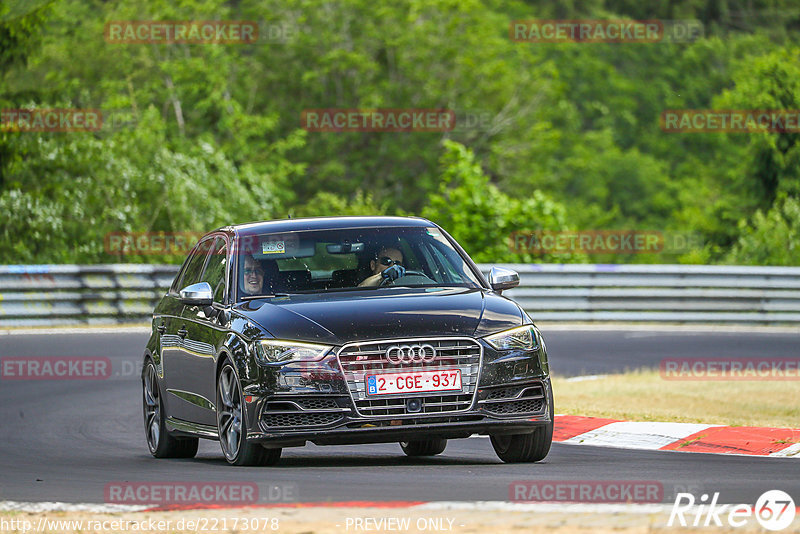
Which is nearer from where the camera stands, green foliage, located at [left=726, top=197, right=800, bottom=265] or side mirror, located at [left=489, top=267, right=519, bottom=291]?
side mirror, located at [left=489, top=267, right=519, bottom=291]

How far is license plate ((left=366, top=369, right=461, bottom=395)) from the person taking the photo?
878 cm

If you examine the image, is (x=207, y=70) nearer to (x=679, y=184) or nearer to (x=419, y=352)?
(x=679, y=184)

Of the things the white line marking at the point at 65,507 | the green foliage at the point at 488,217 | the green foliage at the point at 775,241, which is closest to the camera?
the white line marking at the point at 65,507

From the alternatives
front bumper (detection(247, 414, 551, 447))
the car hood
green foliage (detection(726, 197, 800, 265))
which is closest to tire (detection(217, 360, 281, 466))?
front bumper (detection(247, 414, 551, 447))

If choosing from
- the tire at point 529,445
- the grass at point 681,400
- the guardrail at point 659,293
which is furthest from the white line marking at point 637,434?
the guardrail at point 659,293

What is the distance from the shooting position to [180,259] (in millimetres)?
29375

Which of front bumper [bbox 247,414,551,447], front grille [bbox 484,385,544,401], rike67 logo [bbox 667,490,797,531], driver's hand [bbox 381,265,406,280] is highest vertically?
driver's hand [bbox 381,265,406,280]

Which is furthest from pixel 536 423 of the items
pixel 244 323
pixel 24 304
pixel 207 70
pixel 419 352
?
pixel 207 70

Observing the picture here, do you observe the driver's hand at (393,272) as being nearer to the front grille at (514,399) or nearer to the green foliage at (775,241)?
the front grille at (514,399)

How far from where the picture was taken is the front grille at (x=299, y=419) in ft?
28.8

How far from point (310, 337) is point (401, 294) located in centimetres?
89

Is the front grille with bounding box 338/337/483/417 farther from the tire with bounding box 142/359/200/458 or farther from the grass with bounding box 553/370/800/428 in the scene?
the grass with bounding box 553/370/800/428

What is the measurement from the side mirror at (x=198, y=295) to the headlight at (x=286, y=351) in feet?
3.37

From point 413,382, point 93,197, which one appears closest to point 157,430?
point 413,382
